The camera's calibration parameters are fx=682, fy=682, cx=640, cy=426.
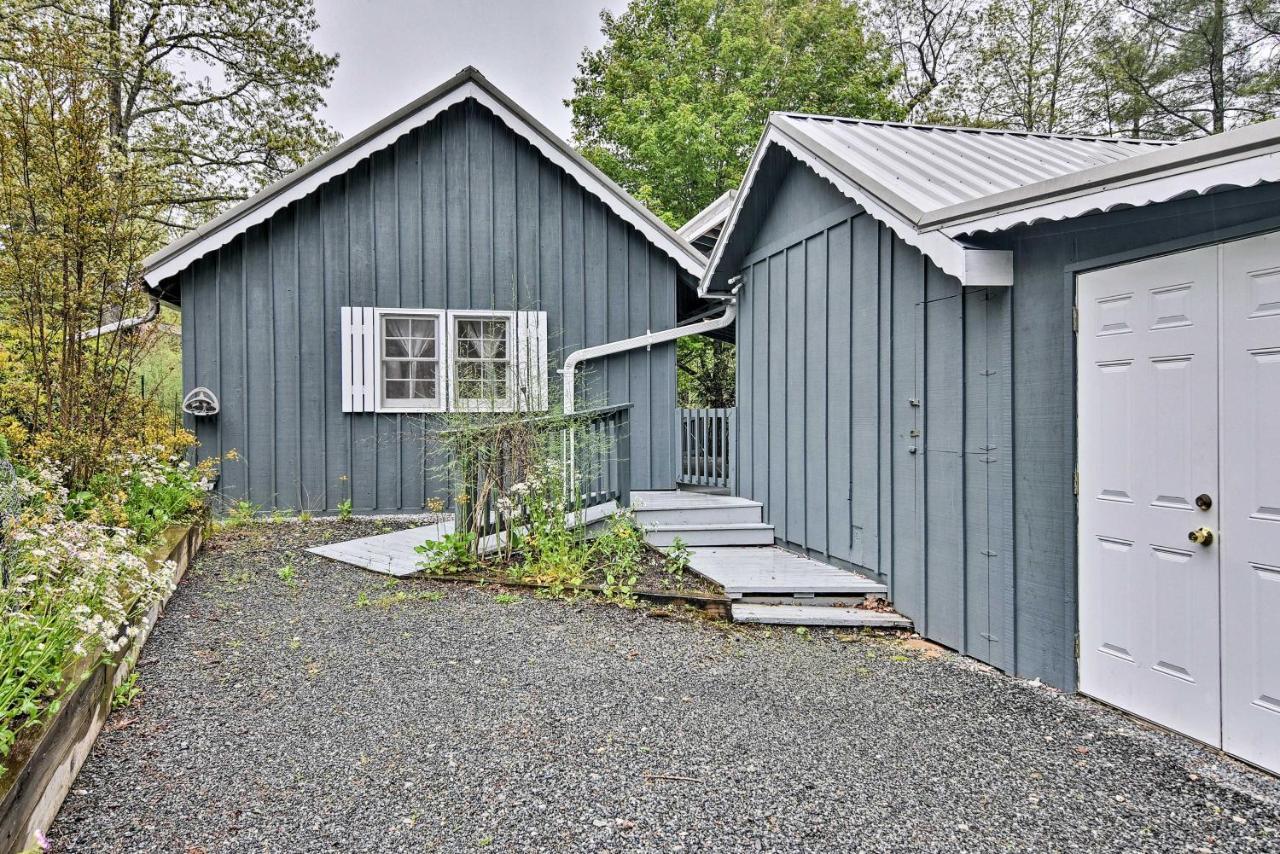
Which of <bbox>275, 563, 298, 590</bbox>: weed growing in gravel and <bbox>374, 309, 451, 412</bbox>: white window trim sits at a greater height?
<bbox>374, 309, 451, 412</bbox>: white window trim

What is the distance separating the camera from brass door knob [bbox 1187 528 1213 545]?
2.61m

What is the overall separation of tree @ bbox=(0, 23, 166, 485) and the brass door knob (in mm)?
6218

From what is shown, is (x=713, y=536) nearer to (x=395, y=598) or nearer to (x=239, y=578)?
(x=395, y=598)

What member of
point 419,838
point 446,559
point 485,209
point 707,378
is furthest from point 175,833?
point 707,378

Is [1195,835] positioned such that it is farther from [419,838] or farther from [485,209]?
[485,209]

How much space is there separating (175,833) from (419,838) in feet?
2.39

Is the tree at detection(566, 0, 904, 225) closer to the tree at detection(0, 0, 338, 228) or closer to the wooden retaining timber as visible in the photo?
the tree at detection(0, 0, 338, 228)

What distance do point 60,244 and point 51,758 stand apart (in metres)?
3.89

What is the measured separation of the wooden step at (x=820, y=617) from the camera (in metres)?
4.13

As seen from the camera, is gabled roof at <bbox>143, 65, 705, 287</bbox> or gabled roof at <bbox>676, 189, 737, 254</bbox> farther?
gabled roof at <bbox>676, 189, 737, 254</bbox>

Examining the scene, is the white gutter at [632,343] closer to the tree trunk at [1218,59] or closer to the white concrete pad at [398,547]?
the white concrete pad at [398,547]

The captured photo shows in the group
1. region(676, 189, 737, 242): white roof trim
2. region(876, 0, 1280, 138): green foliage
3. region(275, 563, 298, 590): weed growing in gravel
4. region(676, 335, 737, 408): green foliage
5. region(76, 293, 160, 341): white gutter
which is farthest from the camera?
region(676, 335, 737, 408): green foliage

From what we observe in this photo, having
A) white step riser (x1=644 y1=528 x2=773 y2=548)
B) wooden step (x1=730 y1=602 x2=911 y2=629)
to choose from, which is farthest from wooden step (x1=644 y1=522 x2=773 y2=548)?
wooden step (x1=730 y1=602 x2=911 y2=629)

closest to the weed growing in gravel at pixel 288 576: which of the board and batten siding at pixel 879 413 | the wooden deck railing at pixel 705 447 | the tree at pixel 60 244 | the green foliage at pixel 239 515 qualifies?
the tree at pixel 60 244
